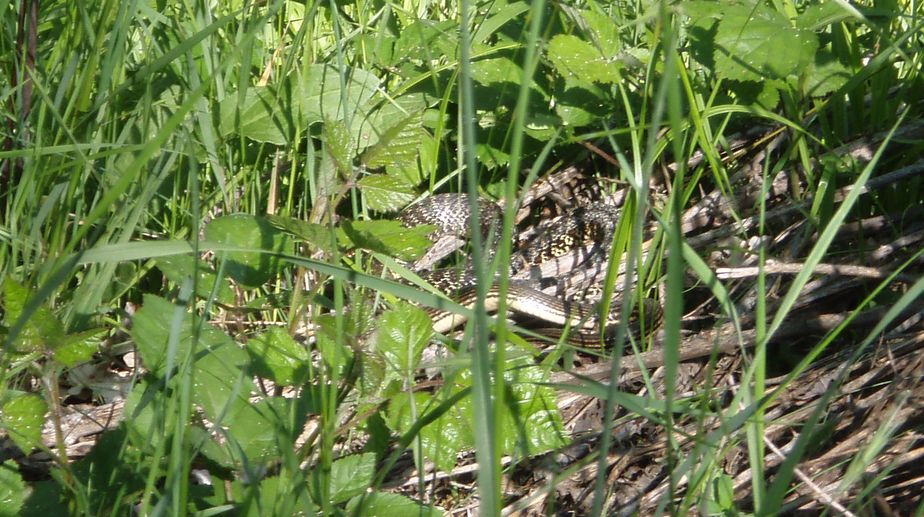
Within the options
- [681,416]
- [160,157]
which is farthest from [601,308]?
[160,157]

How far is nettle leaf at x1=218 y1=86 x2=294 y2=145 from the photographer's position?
10.1 ft

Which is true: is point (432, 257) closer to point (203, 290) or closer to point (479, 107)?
point (479, 107)

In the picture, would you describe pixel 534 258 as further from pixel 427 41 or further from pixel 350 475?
pixel 350 475

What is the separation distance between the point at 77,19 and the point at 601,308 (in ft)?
5.59

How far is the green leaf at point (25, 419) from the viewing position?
6.27 feet

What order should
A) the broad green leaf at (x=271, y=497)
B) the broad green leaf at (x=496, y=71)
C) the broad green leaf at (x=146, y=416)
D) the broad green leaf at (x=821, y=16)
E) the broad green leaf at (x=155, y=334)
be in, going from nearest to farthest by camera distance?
the broad green leaf at (x=271, y=497) → the broad green leaf at (x=146, y=416) → the broad green leaf at (x=155, y=334) → the broad green leaf at (x=821, y=16) → the broad green leaf at (x=496, y=71)

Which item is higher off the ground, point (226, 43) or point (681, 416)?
point (226, 43)

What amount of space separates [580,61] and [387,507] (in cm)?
182

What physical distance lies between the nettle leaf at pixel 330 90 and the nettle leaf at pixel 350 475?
60.9 inches

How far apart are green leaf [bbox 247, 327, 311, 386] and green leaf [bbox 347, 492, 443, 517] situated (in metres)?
0.30

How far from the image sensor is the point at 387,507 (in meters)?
1.88

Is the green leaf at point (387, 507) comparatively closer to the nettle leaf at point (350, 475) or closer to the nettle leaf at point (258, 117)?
the nettle leaf at point (350, 475)

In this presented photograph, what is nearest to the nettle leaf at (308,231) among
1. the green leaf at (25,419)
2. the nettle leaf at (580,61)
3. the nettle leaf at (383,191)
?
the nettle leaf at (383,191)

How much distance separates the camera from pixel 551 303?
11.2 ft
